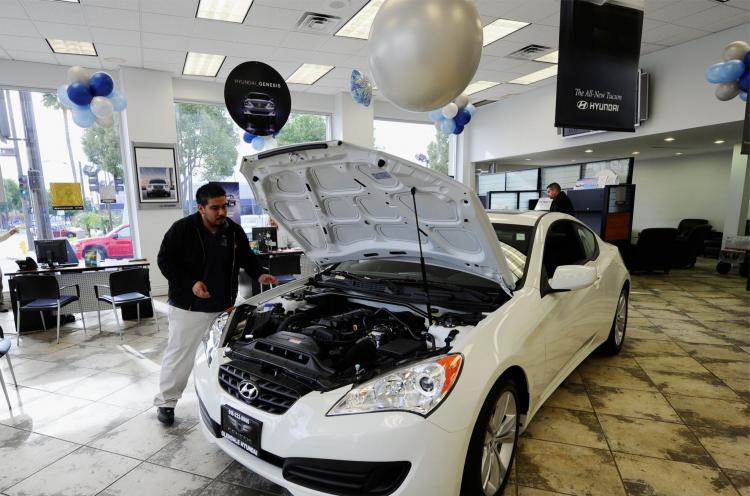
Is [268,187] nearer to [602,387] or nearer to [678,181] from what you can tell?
[602,387]

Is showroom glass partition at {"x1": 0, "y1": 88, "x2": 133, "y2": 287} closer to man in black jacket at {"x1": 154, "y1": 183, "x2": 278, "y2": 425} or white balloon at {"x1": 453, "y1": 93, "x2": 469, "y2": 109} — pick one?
man in black jacket at {"x1": 154, "y1": 183, "x2": 278, "y2": 425}

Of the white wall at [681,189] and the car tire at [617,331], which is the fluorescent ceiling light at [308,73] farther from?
the white wall at [681,189]

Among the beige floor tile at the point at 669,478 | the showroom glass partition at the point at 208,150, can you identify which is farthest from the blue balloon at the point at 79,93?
the beige floor tile at the point at 669,478

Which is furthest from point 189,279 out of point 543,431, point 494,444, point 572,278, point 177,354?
point 543,431

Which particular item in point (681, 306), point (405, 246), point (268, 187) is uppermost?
point (268, 187)

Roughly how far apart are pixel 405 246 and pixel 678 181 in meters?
12.1

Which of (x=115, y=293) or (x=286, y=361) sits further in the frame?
(x=115, y=293)

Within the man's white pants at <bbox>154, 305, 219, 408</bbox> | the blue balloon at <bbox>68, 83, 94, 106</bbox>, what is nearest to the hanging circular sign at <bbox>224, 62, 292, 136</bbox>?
the man's white pants at <bbox>154, 305, 219, 408</bbox>

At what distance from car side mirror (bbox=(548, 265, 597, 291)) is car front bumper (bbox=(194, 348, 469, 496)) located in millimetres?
980

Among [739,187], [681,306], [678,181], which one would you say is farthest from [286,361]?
[678,181]

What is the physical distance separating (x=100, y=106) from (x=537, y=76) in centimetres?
686

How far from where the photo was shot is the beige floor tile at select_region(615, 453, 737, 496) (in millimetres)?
1813

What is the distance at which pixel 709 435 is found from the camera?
7.39 ft

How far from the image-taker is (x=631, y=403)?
2.59m
